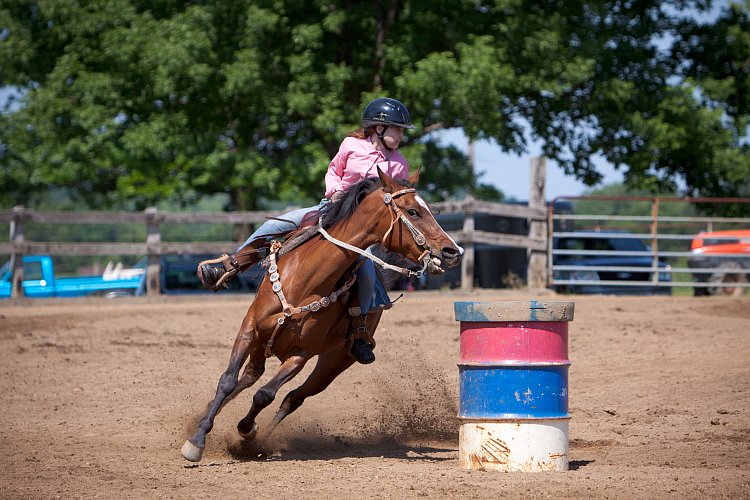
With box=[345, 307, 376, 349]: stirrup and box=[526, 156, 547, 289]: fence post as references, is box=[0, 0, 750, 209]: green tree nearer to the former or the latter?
box=[526, 156, 547, 289]: fence post

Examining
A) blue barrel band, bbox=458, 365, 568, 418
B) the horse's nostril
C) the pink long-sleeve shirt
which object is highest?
the pink long-sleeve shirt

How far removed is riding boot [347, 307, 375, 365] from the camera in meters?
7.54

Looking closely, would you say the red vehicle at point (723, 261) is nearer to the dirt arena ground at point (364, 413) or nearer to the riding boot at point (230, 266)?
the dirt arena ground at point (364, 413)

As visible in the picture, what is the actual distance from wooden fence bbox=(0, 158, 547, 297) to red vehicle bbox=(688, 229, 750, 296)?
3.35 m

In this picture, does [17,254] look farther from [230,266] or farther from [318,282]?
[318,282]

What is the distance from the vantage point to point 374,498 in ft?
18.1

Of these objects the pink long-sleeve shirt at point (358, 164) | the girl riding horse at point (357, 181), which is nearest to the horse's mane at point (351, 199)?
the girl riding horse at point (357, 181)

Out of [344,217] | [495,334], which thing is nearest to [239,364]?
[344,217]

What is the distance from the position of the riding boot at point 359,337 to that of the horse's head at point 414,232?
85 centimetres

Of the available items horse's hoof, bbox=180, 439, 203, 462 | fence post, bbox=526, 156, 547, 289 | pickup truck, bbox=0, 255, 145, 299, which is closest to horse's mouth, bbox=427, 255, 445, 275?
horse's hoof, bbox=180, 439, 203, 462

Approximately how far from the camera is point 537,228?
1897cm

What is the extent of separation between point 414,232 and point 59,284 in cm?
1667

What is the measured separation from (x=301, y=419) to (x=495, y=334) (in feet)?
10.6

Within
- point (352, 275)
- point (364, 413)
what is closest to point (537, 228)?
point (364, 413)
